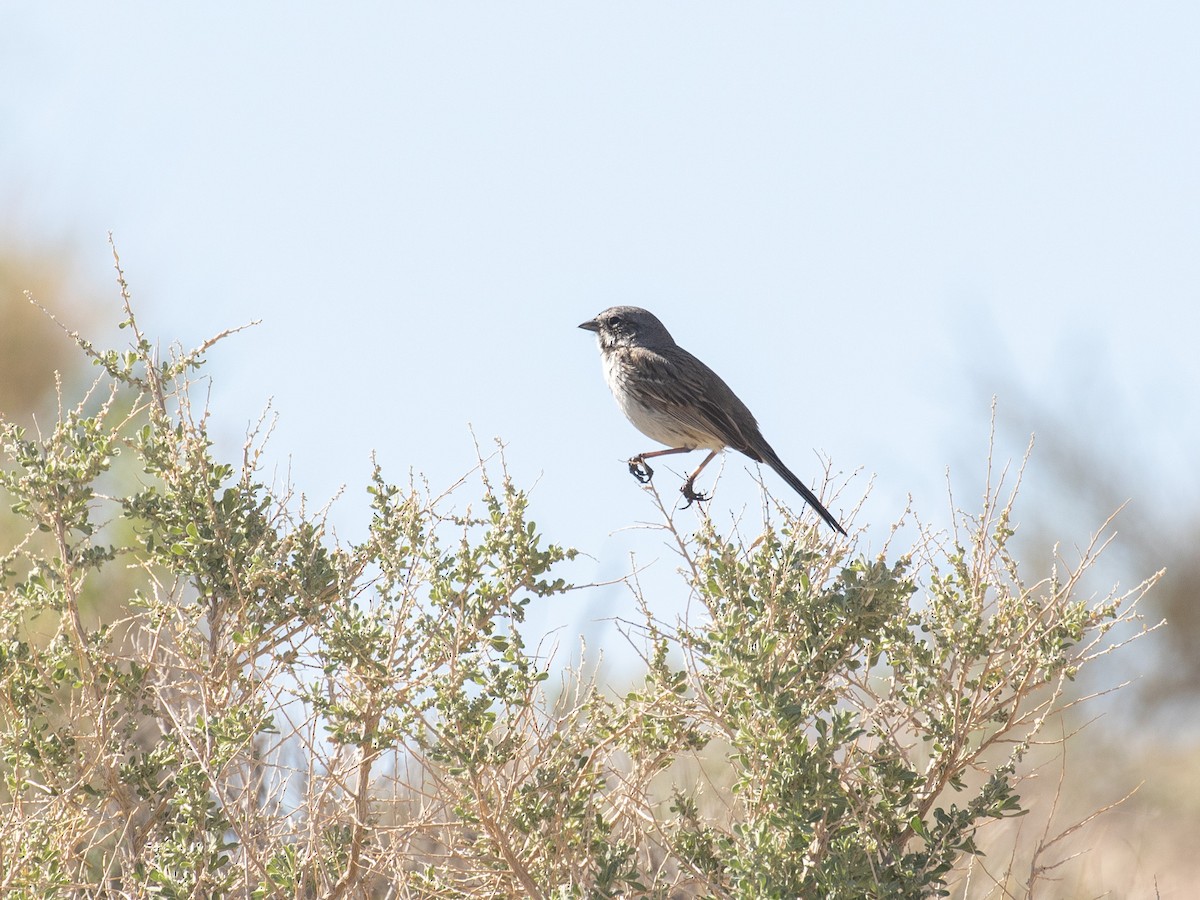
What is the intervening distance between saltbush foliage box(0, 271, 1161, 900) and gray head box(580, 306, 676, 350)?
3.36 m

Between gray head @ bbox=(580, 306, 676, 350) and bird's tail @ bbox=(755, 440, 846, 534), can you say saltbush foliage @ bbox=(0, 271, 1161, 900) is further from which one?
gray head @ bbox=(580, 306, 676, 350)

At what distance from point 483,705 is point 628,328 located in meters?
4.08

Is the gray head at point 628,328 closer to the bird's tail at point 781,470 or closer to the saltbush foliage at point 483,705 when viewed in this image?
the bird's tail at point 781,470

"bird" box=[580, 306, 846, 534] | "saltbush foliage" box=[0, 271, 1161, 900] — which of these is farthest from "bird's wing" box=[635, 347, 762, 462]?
"saltbush foliage" box=[0, 271, 1161, 900]

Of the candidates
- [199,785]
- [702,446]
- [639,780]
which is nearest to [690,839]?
[639,780]

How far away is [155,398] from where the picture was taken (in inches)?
198

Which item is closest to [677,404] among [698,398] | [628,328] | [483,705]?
[698,398]

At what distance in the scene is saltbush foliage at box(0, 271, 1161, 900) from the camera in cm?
438

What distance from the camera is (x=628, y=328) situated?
829cm

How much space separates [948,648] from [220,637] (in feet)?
7.66

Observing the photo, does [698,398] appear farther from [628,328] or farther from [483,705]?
[483,705]

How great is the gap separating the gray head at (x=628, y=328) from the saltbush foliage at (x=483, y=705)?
3.36m

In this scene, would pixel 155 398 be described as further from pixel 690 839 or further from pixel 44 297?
pixel 44 297

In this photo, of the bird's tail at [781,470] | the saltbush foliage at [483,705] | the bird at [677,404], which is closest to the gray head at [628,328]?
the bird at [677,404]
